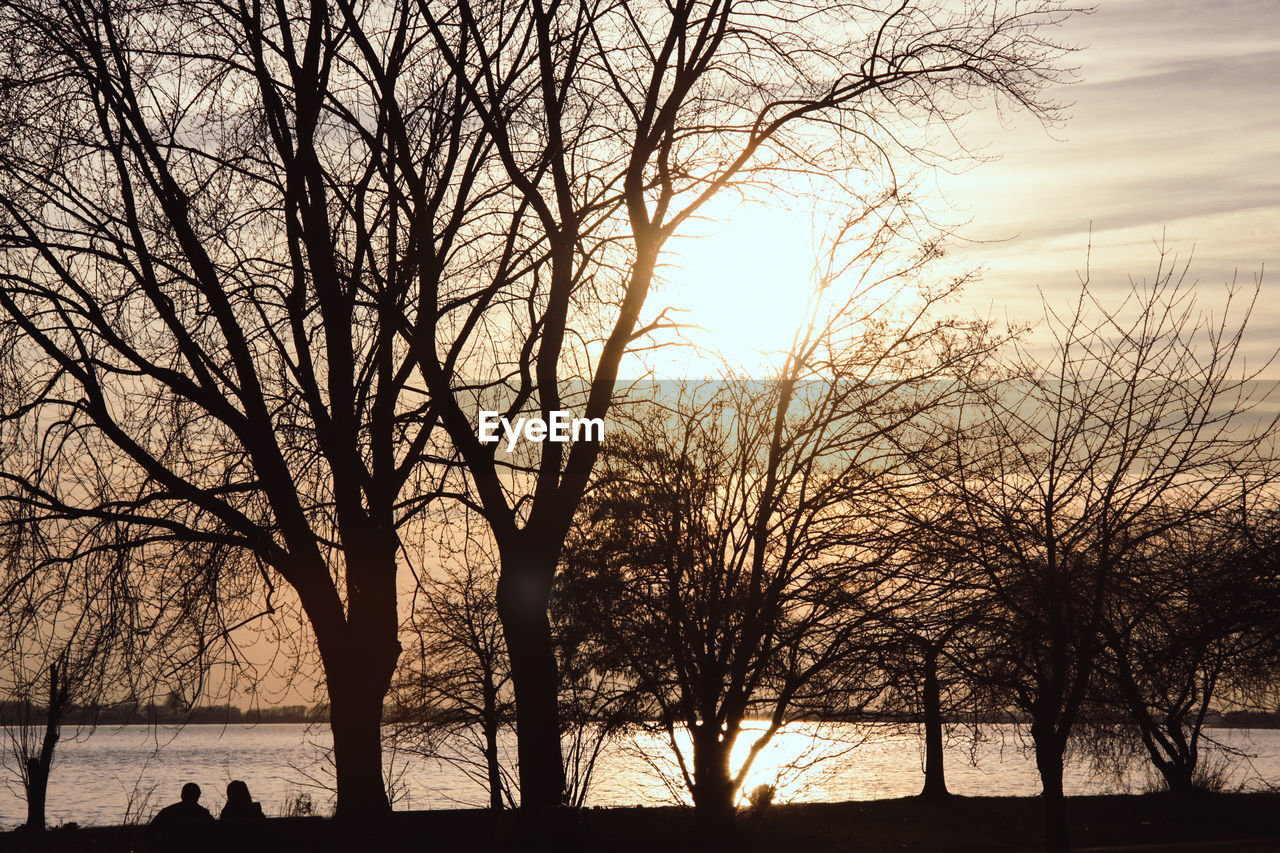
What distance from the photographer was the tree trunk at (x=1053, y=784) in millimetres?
10648

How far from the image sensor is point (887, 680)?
11648mm

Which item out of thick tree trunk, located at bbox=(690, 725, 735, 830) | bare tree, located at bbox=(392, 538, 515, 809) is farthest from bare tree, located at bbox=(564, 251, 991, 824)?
bare tree, located at bbox=(392, 538, 515, 809)

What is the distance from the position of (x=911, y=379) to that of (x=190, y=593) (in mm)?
8270

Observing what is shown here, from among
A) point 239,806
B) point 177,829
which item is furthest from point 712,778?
point 177,829

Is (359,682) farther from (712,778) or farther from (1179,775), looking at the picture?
(1179,775)

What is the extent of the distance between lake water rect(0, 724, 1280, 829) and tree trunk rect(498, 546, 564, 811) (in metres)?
3.32

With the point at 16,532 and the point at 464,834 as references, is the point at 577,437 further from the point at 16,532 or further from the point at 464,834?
the point at 464,834

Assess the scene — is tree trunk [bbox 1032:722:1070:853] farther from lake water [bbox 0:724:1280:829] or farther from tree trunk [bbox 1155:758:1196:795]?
tree trunk [bbox 1155:758:1196:795]

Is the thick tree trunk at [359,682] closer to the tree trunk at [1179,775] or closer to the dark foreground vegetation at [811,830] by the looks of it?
the dark foreground vegetation at [811,830]

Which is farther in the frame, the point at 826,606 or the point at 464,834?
the point at 464,834

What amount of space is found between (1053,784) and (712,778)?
401 cm

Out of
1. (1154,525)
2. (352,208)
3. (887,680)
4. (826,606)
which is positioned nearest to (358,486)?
(352,208)

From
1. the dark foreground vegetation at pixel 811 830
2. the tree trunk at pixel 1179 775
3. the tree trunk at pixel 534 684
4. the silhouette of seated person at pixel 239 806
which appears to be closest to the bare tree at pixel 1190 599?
the tree trunk at pixel 534 684

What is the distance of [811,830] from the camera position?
19156 mm
